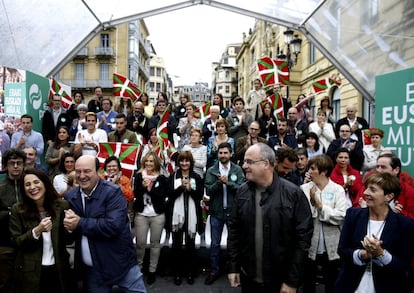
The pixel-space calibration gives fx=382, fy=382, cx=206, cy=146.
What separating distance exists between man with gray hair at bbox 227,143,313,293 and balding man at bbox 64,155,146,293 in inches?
41.3

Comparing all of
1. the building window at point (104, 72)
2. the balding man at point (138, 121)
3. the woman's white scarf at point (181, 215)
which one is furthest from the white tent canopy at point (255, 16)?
the building window at point (104, 72)

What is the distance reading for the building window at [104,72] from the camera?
1914 inches

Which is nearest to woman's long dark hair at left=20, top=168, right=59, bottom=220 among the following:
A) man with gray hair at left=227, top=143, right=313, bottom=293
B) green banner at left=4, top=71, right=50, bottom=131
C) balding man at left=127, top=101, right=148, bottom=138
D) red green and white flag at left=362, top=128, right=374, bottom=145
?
man with gray hair at left=227, top=143, right=313, bottom=293

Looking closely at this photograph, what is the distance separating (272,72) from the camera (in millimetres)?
11336

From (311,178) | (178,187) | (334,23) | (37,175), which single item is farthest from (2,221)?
(334,23)

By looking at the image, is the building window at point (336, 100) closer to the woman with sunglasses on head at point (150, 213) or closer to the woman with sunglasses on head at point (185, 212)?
the woman with sunglasses on head at point (185, 212)

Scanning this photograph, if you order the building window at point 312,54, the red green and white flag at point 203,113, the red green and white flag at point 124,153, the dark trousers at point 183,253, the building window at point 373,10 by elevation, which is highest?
the building window at point 312,54

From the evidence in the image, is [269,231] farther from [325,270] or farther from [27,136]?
[27,136]

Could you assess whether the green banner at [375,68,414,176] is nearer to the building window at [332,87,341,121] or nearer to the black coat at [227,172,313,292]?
the black coat at [227,172,313,292]

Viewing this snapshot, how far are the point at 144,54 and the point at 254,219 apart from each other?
207ft

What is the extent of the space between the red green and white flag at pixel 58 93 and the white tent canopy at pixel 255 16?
0.47 m

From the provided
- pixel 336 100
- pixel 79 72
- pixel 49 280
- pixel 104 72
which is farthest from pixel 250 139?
pixel 79 72

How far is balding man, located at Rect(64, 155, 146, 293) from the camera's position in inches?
136

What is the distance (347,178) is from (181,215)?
2465 mm
